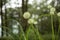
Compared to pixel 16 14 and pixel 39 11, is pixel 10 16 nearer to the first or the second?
pixel 16 14

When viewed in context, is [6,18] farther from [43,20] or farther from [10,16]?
[43,20]

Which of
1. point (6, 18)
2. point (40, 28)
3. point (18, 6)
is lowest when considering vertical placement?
point (40, 28)

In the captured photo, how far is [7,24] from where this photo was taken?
1.57 m

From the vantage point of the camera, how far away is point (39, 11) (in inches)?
61.9

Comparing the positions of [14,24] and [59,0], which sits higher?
[59,0]

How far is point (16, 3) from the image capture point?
1.56 meters

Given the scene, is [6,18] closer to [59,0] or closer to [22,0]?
[22,0]

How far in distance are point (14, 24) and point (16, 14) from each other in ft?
0.38

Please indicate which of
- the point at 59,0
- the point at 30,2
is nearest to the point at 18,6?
the point at 30,2

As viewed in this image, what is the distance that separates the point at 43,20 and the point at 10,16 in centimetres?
37

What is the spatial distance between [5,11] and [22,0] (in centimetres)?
23

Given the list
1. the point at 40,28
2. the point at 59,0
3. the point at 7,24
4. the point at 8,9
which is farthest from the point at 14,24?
the point at 59,0

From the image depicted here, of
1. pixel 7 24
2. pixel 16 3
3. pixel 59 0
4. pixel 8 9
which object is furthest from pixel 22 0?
pixel 59 0

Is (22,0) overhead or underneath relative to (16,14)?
overhead
